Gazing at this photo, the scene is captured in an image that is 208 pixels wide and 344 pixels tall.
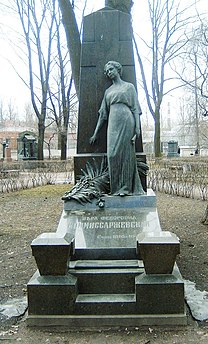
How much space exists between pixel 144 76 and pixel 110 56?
1982 centimetres

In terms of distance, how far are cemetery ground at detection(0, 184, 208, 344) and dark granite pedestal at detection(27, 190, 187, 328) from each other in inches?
4.6

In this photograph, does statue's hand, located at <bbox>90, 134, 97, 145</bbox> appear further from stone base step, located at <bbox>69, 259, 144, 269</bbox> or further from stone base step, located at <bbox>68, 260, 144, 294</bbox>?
stone base step, located at <bbox>68, 260, 144, 294</bbox>

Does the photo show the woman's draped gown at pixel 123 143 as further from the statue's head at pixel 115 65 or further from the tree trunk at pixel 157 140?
the tree trunk at pixel 157 140

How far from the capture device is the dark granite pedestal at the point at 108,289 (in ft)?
12.4

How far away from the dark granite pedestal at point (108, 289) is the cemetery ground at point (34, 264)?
0.39 feet

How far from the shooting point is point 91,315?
3818mm

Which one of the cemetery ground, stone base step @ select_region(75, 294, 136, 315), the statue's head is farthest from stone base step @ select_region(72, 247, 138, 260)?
the statue's head

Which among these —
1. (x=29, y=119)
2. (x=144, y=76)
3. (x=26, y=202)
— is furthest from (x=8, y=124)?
(x=26, y=202)

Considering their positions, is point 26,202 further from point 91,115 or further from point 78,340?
point 78,340

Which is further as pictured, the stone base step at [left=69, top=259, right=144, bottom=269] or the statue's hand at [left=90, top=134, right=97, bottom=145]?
the statue's hand at [left=90, top=134, right=97, bottom=145]

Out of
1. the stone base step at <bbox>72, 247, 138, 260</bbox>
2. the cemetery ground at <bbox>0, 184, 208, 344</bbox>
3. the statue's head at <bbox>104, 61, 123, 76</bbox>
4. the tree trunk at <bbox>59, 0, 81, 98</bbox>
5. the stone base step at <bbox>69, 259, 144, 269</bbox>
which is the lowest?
the cemetery ground at <bbox>0, 184, 208, 344</bbox>

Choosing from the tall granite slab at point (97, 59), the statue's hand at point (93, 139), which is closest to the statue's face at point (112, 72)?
the tall granite slab at point (97, 59)

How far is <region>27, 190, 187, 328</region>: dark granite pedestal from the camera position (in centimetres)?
378

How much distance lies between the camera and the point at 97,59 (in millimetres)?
6402
